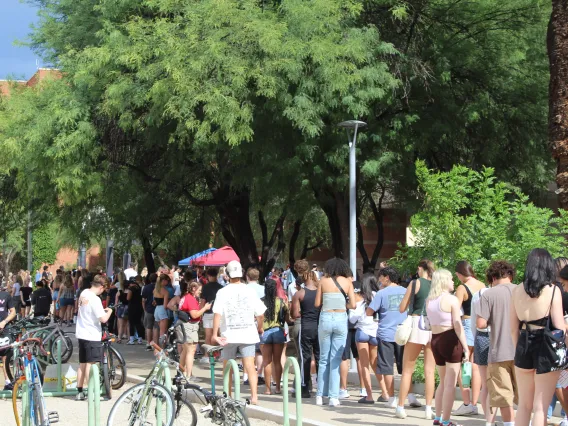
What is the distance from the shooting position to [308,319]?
1180 cm

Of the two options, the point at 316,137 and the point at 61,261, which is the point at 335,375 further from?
the point at 61,261

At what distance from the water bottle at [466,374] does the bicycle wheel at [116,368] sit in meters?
5.43

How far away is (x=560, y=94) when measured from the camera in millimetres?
14570

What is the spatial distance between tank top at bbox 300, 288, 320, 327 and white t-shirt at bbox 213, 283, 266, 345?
3.69 ft

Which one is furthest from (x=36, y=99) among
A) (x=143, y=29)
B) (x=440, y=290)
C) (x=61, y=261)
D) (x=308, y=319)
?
(x=61, y=261)

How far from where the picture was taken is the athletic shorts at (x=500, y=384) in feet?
27.6

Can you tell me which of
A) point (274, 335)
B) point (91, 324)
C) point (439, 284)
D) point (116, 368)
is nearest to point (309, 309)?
point (274, 335)

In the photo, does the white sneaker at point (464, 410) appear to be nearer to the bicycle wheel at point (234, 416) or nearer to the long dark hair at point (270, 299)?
the long dark hair at point (270, 299)

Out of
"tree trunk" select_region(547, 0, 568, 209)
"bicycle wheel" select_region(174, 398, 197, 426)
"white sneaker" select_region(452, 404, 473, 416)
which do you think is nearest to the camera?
"bicycle wheel" select_region(174, 398, 197, 426)

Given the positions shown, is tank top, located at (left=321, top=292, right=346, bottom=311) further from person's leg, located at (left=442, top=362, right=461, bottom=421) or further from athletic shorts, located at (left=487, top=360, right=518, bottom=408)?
athletic shorts, located at (left=487, top=360, right=518, bottom=408)

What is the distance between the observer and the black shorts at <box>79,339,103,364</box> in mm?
12172

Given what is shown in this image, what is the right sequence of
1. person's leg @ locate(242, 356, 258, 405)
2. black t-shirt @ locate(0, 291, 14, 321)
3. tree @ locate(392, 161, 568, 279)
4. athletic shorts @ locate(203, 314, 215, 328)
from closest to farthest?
person's leg @ locate(242, 356, 258, 405) < tree @ locate(392, 161, 568, 279) < athletic shorts @ locate(203, 314, 215, 328) < black t-shirt @ locate(0, 291, 14, 321)

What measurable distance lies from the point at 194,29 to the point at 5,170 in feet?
28.6

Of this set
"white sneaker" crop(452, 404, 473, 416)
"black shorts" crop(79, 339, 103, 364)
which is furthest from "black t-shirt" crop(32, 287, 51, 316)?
"white sneaker" crop(452, 404, 473, 416)
